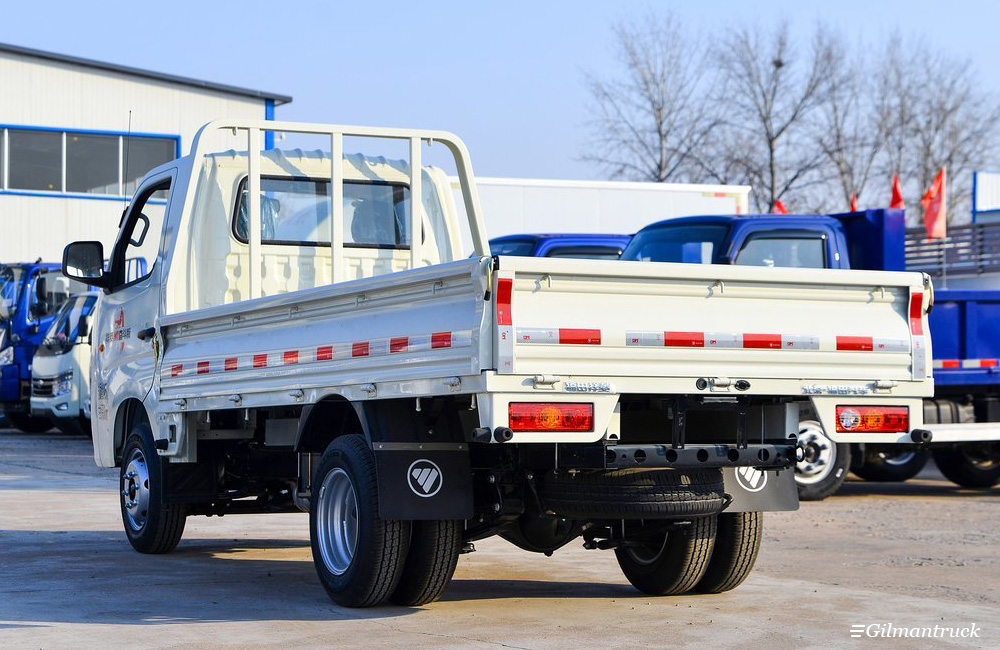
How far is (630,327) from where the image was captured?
6.95m

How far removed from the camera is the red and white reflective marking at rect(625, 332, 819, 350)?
22.9 feet

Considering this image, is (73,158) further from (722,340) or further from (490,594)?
(722,340)

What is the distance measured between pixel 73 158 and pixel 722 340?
1199 inches

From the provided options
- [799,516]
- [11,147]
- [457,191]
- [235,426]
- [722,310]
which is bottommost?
[799,516]

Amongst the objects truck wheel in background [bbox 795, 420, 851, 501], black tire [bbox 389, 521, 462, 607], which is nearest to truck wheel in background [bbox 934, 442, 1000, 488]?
truck wheel in background [bbox 795, 420, 851, 501]

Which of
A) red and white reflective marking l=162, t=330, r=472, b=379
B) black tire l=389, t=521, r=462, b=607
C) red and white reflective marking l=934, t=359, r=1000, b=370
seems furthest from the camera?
red and white reflective marking l=934, t=359, r=1000, b=370

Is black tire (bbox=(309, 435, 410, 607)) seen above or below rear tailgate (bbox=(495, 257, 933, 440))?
below

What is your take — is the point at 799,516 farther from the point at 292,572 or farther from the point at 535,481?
the point at 535,481

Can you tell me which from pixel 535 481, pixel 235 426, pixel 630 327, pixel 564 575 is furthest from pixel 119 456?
pixel 630 327

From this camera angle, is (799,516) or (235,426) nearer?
(235,426)

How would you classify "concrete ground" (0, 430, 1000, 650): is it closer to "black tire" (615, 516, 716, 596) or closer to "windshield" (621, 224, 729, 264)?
"black tire" (615, 516, 716, 596)

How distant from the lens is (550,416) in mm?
6703

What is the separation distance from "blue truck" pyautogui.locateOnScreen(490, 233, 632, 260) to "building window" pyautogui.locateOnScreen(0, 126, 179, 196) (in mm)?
20171

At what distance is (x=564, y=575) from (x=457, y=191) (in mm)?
9544
